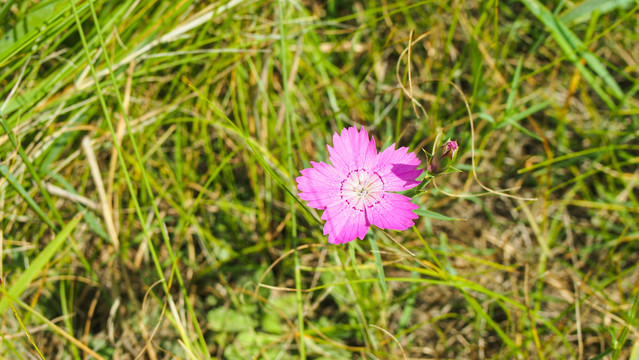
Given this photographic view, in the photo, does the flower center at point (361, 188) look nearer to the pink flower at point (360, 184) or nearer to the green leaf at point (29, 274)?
the pink flower at point (360, 184)

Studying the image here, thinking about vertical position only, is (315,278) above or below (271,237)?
below

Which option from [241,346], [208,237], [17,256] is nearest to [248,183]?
[208,237]

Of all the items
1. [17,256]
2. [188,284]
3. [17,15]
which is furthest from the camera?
[188,284]

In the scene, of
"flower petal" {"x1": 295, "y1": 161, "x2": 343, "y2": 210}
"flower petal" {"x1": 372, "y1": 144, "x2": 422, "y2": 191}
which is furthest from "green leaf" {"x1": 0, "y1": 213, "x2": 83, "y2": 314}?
"flower petal" {"x1": 372, "y1": 144, "x2": 422, "y2": 191}

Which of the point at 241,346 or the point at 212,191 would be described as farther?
the point at 212,191

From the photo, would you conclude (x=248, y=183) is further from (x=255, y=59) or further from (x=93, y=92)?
(x=93, y=92)

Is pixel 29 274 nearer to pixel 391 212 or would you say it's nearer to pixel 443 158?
pixel 391 212

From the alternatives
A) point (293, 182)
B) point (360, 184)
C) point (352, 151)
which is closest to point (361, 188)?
point (360, 184)
